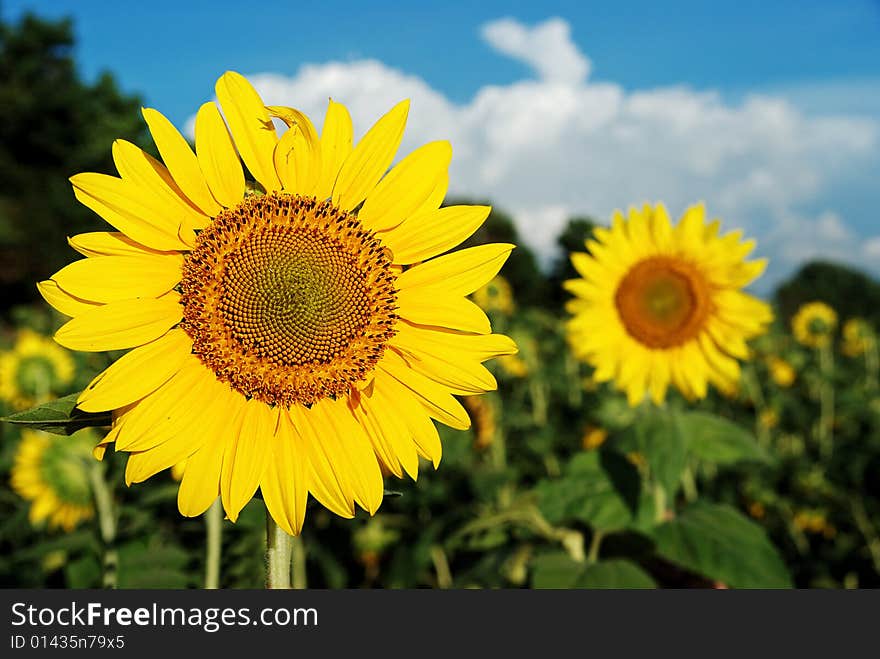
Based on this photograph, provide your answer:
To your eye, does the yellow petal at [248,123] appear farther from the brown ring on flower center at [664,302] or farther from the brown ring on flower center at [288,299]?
the brown ring on flower center at [664,302]

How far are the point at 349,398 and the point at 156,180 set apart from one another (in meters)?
0.52

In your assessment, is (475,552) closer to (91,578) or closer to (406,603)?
(91,578)

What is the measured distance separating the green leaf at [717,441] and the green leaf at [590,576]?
0.74 metres

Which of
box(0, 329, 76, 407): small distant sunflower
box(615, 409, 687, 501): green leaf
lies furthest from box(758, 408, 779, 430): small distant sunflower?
box(0, 329, 76, 407): small distant sunflower

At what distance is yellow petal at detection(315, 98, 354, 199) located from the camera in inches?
55.5

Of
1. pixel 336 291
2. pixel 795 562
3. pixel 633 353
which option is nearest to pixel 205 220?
pixel 336 291

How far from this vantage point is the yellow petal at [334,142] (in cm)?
141

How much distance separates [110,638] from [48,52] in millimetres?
42030

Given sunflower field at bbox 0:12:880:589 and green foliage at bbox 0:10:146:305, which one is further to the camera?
green foliage at bbox 0:10:146:305

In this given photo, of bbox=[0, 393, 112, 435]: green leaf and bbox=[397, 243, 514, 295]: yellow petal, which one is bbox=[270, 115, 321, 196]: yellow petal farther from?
bbox=[0, 393, 112, 435]: green leaf

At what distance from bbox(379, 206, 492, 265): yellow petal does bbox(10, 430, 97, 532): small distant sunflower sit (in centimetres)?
198

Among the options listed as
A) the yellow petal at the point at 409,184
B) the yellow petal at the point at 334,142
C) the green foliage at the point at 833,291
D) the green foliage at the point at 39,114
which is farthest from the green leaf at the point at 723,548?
the green foliage at the point at 39,114

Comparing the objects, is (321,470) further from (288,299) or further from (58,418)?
(58,418)

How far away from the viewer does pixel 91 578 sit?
2.62 metres
